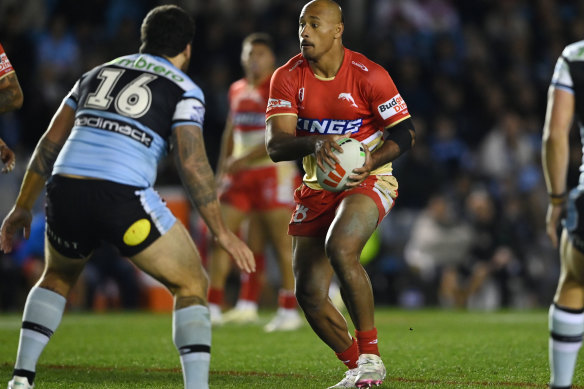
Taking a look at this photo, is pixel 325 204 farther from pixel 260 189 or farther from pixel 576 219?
pixel 260 189

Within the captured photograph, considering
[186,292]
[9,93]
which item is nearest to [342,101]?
[186,292]

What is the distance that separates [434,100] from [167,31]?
41.9 feet

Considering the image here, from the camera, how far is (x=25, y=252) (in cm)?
1391

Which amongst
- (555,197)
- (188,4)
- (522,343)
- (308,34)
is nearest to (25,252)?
(188,4)

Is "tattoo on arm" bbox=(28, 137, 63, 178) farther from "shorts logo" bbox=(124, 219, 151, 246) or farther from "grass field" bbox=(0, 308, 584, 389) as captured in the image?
"grass field" bbox=(0, 308, 584, 389)

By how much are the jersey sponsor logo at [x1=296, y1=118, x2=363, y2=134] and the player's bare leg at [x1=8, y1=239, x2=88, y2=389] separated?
1.90 metres

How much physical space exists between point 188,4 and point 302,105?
12793 millimetres

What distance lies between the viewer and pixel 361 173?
5898mm

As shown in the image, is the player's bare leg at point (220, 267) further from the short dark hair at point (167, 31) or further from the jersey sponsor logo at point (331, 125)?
the short dark hair at point (167, 31)

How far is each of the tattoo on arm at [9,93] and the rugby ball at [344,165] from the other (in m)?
2.29

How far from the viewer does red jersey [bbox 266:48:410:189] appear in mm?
6246

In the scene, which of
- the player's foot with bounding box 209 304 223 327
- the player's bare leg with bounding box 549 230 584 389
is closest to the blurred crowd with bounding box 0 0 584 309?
the player's foot with bounding box 209 304 223 327

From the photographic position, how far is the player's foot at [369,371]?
5809 mm

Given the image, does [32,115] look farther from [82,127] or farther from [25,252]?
[82,127]
